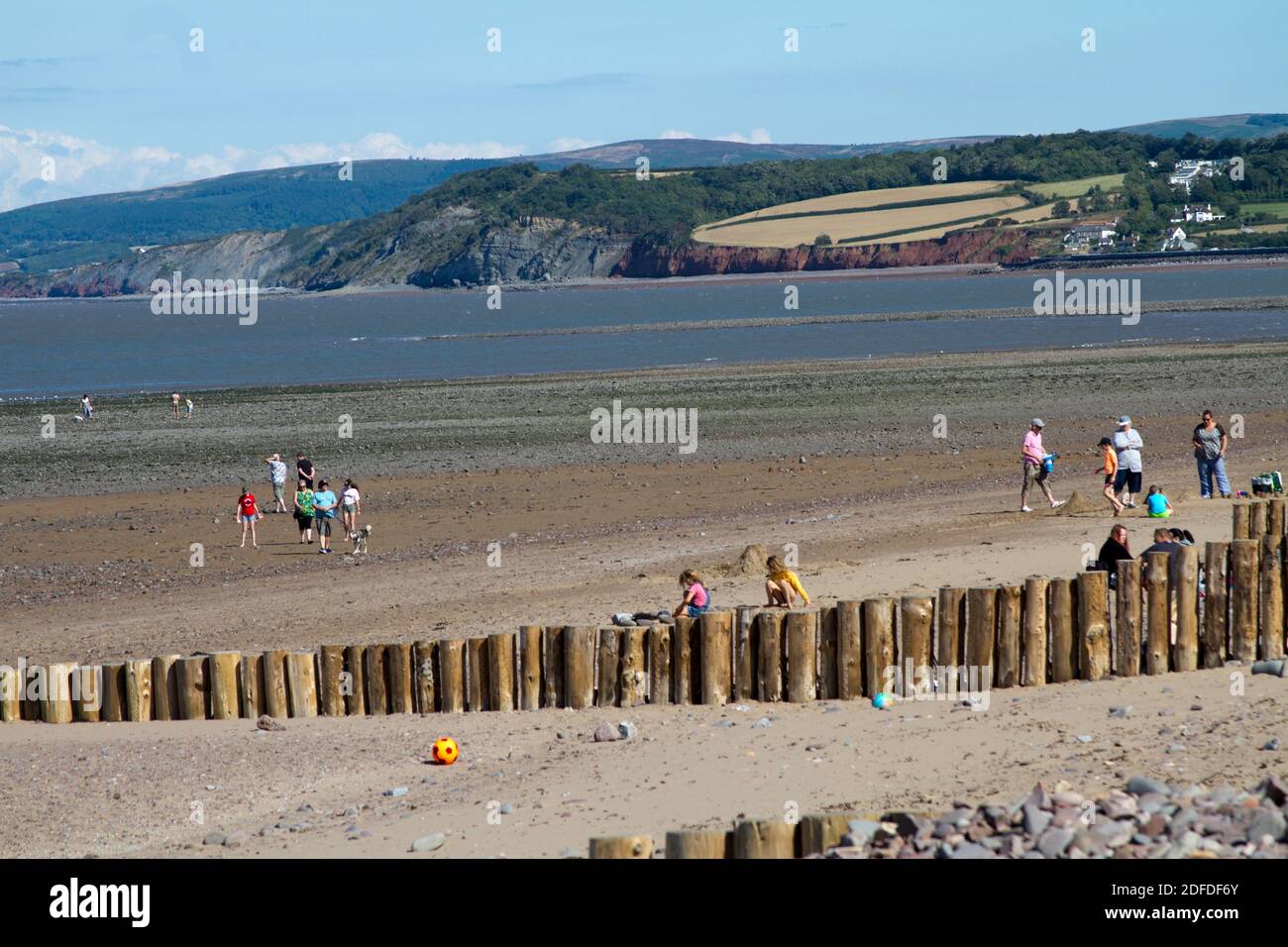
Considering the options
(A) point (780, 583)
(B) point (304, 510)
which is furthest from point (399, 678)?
(B) point (304, 510)

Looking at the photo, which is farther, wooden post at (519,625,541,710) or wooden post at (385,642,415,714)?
wooden post at (385,642,415,714)

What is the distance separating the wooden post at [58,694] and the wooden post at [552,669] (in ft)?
13.9

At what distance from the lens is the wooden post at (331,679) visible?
613 inches

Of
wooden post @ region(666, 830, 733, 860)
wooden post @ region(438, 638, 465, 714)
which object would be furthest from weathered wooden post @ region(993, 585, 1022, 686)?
wooden post @ region(666, 830, 733, 860)

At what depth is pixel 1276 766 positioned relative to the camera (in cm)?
1108

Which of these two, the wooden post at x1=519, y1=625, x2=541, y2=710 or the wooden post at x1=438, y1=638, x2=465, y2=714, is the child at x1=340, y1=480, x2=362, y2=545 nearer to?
the wooden post at x1=438, y1=638, x2=465, y2=714

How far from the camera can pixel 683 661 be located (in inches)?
591

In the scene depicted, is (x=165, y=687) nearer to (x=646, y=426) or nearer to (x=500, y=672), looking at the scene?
(x=500, y=672)

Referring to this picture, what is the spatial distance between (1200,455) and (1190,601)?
34.1 ft

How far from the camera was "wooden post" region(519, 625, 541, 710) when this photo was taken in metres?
15.2

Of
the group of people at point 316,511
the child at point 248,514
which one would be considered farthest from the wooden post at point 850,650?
the child at point 248,514

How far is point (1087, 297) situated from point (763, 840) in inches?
4549
